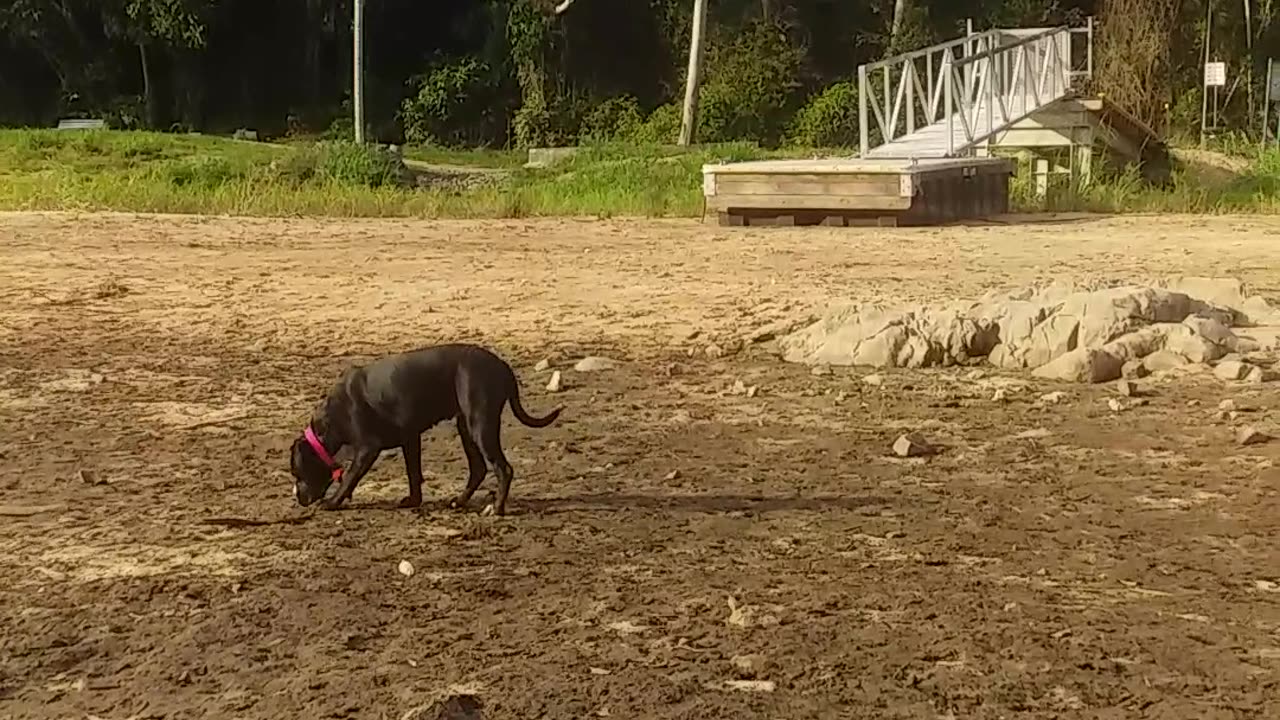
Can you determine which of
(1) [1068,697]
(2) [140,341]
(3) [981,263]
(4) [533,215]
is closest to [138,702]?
(1) [1068,697]

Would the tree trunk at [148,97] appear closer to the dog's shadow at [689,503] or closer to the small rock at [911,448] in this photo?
the small rock at [911,448]

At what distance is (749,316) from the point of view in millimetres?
9914

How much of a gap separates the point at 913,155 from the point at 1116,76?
10.9 meters

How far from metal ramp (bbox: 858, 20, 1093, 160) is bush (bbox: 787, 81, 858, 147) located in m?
11.5

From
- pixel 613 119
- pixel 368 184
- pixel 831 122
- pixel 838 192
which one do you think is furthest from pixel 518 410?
pixel 613 119

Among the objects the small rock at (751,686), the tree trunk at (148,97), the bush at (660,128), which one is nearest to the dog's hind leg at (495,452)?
the small rock at (751,686)

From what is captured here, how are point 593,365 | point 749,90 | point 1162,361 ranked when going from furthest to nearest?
point 749,90 → point 593,365 → point 1162,361

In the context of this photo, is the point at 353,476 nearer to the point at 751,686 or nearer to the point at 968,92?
the point at 751,686

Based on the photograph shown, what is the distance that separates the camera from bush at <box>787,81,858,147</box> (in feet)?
112

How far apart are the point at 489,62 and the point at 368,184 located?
15.8 meters

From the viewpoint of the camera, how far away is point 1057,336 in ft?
26.9

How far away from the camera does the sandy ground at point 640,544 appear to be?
380 centimetres

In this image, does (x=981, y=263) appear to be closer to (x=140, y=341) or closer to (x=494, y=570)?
(x=140, y=341)

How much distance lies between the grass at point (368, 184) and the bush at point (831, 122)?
608 cm
